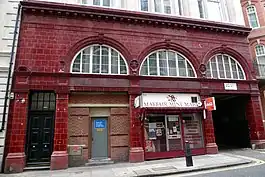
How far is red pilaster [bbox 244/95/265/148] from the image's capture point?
11.5 metres

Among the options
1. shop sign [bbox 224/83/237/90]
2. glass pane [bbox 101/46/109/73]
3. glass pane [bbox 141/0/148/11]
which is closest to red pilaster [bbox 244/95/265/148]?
shop sign [bbox 224/83/237/90]

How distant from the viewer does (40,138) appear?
9.05 meters

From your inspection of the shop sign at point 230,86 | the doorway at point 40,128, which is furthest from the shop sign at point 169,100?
the doorway at point 40,128

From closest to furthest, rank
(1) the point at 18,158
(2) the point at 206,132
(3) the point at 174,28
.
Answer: (1) the point at 18,158 → (2) the point at 206,132 → (3) the point at 174,28

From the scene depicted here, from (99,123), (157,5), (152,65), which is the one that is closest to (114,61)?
(152,65)

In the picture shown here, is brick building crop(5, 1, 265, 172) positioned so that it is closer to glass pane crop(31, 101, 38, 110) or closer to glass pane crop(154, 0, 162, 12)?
glass pane crop(31, 101, 38, 110)

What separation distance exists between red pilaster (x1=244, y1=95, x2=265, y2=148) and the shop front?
149 inches

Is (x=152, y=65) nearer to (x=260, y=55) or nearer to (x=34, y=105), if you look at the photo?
(x=34, y=105)

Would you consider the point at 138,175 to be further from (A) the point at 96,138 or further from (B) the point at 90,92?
(B) the point at 90,92

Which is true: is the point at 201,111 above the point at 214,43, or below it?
below

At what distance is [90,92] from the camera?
9.83 m

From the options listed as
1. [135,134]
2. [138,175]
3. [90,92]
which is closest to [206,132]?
[135,134]

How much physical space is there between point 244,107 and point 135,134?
327 inches

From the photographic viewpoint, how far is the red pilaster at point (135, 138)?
933 centimetres
